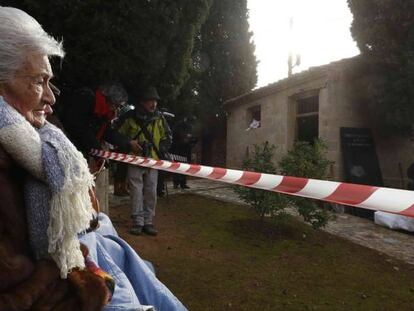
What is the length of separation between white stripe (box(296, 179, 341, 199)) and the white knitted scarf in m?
1.03

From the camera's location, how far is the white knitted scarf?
1.13m

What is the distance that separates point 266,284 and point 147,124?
2564mm

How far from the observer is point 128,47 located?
4812mm

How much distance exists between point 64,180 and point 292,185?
115cm

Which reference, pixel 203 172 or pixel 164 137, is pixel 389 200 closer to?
pixel 203 172

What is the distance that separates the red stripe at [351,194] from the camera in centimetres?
158

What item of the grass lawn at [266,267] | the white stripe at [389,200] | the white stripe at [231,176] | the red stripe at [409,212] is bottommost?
the grass lawn at [266,267]

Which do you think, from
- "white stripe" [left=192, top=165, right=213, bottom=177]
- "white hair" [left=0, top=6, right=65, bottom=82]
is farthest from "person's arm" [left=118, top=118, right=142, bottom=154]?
"white hair" [left=0, top=6, right=65, bottom=82]

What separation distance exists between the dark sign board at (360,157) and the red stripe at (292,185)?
Answer: 26.6 feet

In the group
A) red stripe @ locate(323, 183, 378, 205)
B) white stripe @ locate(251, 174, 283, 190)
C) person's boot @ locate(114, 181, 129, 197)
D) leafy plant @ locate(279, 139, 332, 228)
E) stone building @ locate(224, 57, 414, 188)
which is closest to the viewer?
red stripe @ locate(323, 183, 378, 205)

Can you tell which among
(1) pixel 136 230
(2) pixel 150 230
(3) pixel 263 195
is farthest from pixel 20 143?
(3) pixel 263 195

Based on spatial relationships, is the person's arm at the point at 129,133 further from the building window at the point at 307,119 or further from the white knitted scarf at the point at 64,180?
the building window at the point at 307,119

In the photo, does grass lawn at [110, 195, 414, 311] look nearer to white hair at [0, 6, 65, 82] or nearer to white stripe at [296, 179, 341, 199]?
white stripe at [296, 179, 341, 199]

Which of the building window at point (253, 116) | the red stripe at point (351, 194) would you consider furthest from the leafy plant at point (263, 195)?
the building window at point (253, 116)
